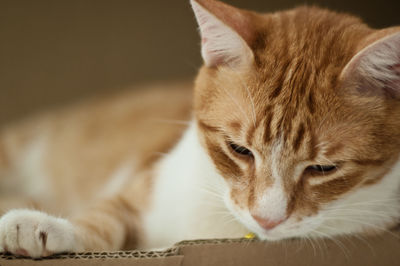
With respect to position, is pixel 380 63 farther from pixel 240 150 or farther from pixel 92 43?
pixel 92 43

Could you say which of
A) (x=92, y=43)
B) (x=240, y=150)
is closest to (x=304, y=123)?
(x=240, y=150)

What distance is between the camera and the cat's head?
135 cm

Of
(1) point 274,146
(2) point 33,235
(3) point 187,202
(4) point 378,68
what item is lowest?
(3) point 187,202

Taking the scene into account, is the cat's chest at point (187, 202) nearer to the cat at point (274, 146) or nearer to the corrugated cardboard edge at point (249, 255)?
the cat at point (274, 146)

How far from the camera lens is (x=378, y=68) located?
1.32 metres

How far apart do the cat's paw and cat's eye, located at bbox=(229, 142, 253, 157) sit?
574 mm

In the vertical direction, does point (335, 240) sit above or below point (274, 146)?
below

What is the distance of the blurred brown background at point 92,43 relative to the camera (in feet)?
9.86

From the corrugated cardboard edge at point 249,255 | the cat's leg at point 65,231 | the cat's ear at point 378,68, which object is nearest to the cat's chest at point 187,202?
the cat's leg at point 65,231

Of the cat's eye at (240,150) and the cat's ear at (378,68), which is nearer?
the cat's ear at (378,68)

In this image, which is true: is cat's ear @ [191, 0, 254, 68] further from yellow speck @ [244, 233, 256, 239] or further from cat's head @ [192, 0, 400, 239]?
yellow speck @ [244, 233, 256, 239]

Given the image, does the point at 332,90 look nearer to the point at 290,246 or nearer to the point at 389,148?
the point at 389,148

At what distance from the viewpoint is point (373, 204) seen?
1.51 metres

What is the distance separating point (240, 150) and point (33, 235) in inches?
26.1
